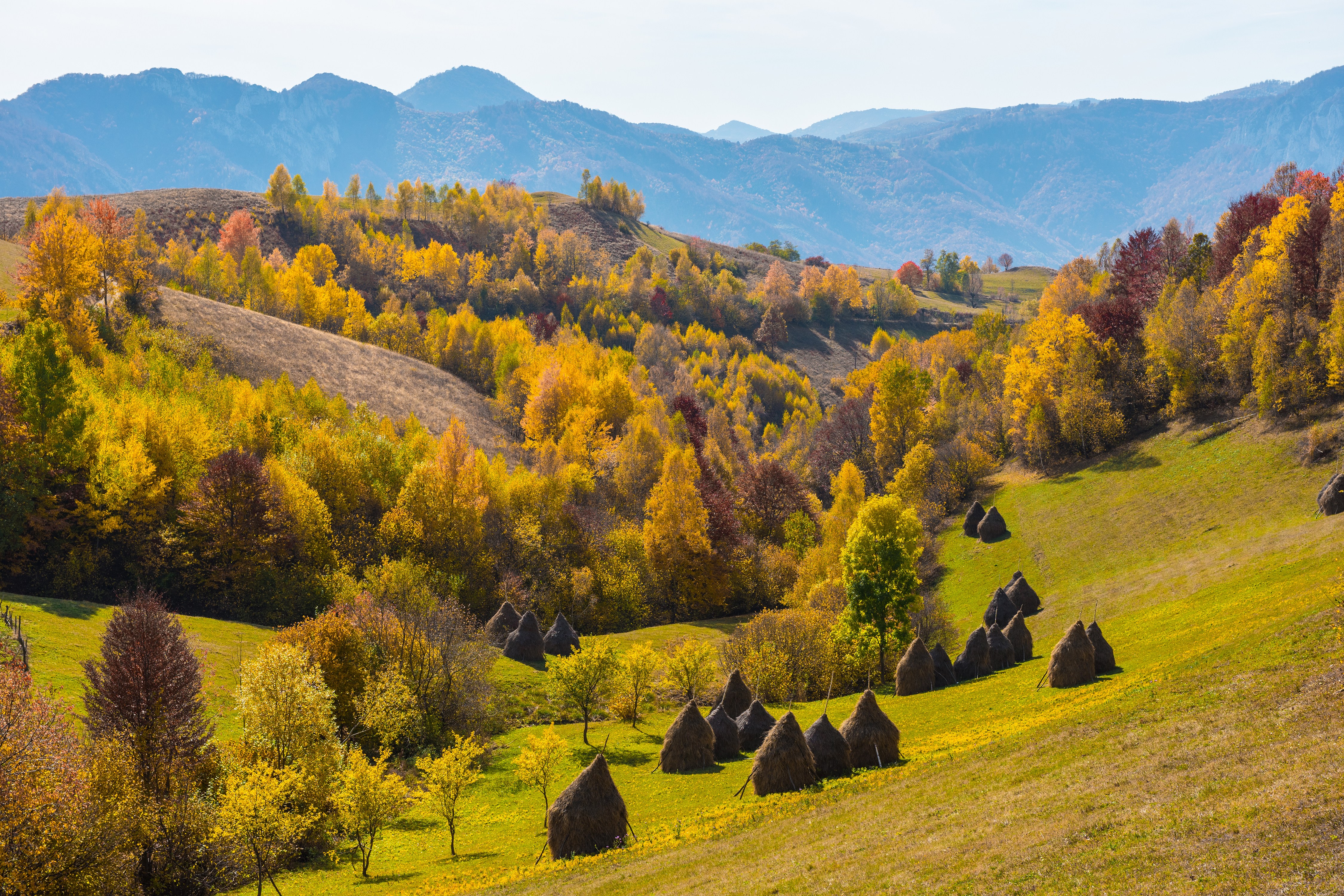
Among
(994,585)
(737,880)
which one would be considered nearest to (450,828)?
(737,880)

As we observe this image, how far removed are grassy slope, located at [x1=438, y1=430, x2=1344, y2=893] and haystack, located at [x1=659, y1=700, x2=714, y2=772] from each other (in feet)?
4.03

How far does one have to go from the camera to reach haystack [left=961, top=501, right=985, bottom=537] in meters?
86.9

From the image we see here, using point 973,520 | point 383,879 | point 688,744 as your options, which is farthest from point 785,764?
point 973,520

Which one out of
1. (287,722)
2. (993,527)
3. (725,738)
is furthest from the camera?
(993,527)

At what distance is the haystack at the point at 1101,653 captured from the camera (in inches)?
1721

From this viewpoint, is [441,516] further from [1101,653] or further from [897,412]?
[897,412]


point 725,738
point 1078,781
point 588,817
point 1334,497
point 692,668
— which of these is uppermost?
point 1334,497

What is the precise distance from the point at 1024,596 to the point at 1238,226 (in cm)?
6622

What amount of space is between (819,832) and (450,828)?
18.3m

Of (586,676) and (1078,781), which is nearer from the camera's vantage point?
(1078,781)

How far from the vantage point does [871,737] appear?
3803 centimetres

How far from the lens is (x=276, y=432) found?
81812 mm

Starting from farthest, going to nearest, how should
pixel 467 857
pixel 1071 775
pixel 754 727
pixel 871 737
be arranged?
pixel 754 727 → pixel 871 737 → pixel 467 857 → pixel 1071 775

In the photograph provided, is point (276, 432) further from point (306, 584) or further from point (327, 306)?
point (327, 306)
